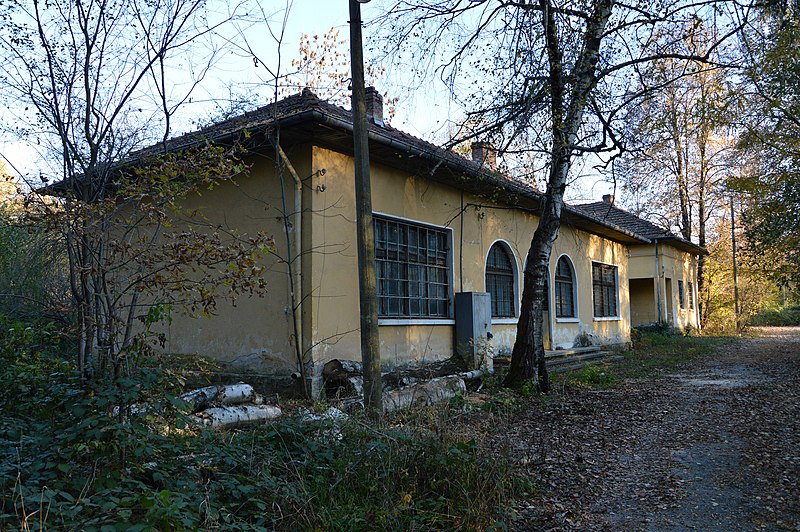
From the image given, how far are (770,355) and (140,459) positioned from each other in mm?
18588

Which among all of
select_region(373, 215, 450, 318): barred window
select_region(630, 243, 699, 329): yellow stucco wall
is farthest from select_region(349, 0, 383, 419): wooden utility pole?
select_region(630, 243, 699, 329): yellow stucco wall

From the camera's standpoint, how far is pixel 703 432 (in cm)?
705

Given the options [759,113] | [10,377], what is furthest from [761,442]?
[759,113]

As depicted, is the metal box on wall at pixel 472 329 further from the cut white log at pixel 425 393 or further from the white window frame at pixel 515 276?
the white window frame at pixel 515 276

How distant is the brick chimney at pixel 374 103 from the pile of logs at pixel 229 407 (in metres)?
5.85

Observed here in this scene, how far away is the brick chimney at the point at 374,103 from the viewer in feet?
37.2

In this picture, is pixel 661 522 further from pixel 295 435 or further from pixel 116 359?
pixel 116 359

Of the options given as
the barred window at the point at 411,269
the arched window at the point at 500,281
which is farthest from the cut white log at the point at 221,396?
the arched window at the point at 500,281

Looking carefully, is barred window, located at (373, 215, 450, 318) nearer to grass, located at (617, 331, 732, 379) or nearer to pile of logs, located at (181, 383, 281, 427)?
pile of logs, located at (181, 383, 281, 427)

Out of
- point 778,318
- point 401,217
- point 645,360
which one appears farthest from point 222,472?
point 778,318

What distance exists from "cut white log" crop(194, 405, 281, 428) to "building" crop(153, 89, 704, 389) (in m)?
1.57

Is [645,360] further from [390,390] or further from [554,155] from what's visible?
[390,390]

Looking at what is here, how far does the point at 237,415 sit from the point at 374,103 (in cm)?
688

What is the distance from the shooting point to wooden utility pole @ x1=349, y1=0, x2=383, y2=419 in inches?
237
